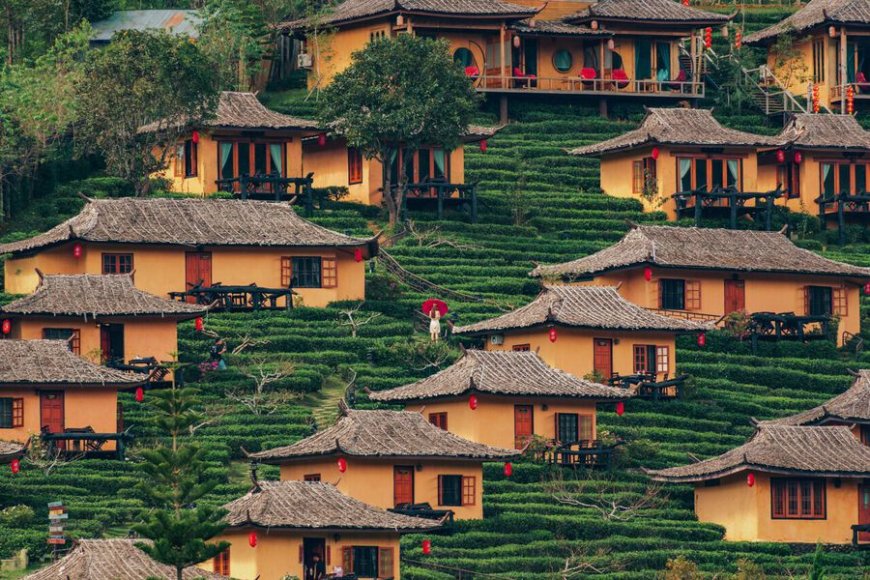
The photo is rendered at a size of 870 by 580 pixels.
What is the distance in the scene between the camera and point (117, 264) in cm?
9312

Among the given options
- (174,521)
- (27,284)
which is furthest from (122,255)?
(174,521)

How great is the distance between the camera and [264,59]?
11731 cm

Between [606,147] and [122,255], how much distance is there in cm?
2339

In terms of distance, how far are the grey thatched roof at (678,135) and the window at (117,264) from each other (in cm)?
2293

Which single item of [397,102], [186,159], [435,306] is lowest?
[435,306]

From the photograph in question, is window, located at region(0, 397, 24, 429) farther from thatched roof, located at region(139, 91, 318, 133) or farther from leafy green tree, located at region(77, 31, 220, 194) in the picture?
thatched roof, located at region(139, 91, 318, 133)

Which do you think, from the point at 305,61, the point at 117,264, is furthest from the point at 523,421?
the point at 305,61

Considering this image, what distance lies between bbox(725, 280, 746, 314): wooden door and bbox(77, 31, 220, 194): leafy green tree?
20.2m

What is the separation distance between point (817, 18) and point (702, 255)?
24.3 metres

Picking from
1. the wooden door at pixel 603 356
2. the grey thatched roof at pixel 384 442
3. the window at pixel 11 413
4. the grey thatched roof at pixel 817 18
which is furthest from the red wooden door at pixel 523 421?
the grey thatched roof at pixel 817 18

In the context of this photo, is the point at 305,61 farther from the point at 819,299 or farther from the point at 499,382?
the point at 499,382

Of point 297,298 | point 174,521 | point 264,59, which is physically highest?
point 264,59

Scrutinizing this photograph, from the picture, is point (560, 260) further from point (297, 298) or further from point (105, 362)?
point (105, 362)

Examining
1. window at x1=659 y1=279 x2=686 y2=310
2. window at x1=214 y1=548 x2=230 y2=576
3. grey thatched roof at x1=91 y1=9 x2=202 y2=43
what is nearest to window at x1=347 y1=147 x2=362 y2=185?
grey thatched roof at x1=91 y1=9 x2=202 y2=43
